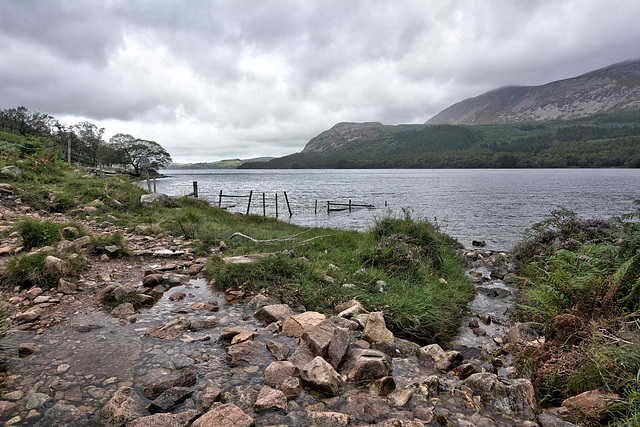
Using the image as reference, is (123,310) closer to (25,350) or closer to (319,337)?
(25,350)

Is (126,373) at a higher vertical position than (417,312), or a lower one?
higher

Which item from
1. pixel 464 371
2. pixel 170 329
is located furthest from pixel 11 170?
pixel 464 371

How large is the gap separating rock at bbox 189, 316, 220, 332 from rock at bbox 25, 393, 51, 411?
1863mm

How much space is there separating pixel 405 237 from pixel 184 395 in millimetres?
7775

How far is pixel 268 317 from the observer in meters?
5.00

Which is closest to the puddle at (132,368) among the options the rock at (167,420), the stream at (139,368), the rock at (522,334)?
the stream at (139,368)

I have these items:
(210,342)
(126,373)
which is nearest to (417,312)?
(210,342)

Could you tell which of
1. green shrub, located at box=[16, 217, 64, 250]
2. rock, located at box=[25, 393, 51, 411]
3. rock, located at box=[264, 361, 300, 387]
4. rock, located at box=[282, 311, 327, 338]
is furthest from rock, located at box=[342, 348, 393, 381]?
green shrub, located at box=[16, 217, 64, 250]

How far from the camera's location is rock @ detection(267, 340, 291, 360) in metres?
3.88

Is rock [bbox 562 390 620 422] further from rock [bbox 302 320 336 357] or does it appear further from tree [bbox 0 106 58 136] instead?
tree [bbox 0 106 58 136]

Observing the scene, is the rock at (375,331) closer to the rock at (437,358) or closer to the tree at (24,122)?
the rock at (437,358)

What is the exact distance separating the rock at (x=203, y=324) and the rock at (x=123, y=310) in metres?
1.15

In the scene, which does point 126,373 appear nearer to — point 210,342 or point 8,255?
point 210,342

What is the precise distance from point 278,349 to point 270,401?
102 centimetres
